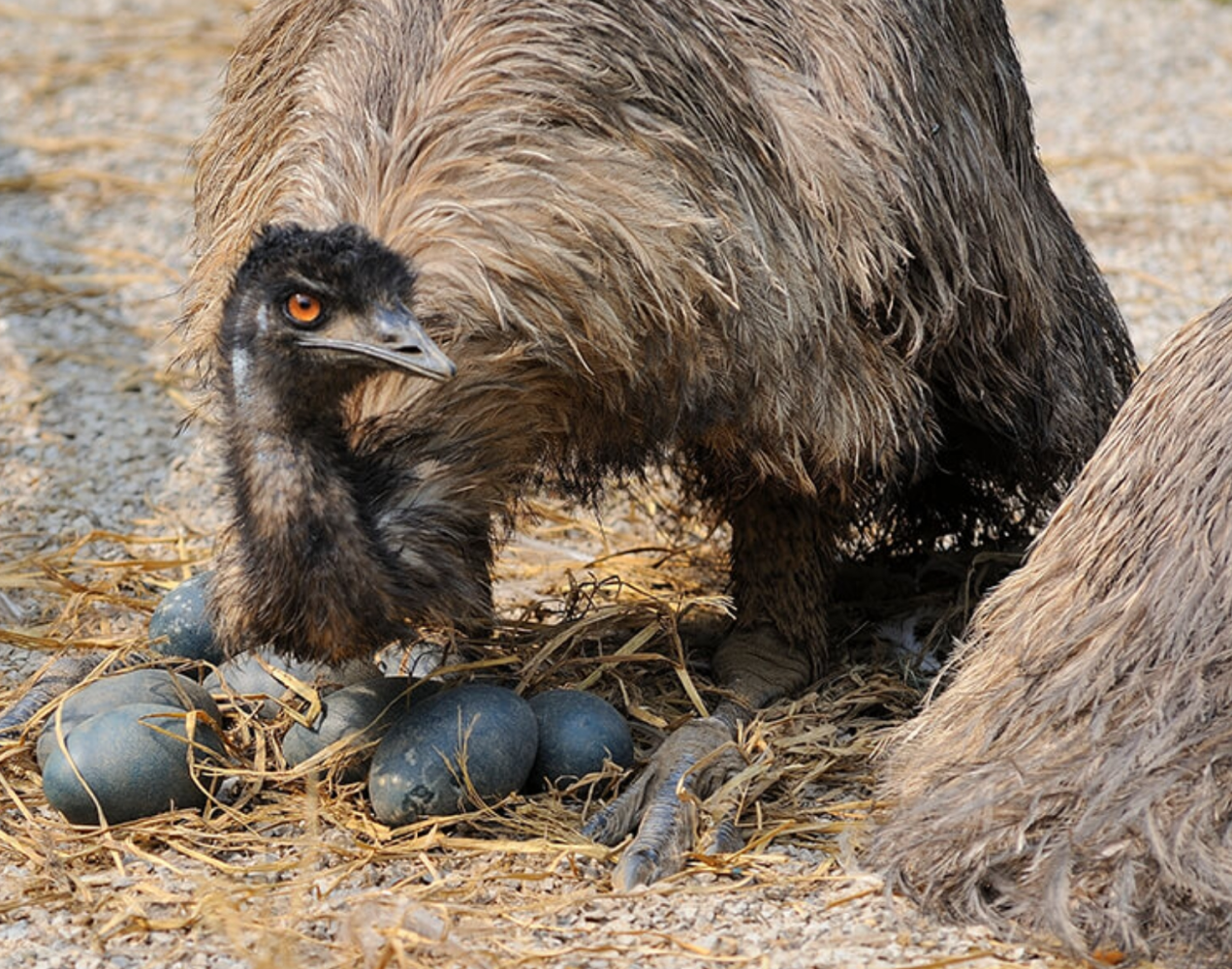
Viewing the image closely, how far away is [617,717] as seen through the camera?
372cm

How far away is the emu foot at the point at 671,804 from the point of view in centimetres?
335

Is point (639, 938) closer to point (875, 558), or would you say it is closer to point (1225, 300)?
point (1225, 300)

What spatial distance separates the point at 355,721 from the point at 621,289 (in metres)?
1.01

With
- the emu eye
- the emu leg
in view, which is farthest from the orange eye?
the emu leg

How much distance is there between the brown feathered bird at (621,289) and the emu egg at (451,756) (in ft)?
0.70

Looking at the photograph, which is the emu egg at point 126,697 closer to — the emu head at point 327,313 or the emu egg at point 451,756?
the emu egg at point 451,756

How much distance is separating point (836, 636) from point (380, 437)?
5.43 ft

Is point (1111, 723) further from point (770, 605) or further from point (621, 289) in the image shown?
point (770, 605)

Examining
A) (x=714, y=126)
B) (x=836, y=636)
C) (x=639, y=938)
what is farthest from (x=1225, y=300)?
(x=639, y=938)

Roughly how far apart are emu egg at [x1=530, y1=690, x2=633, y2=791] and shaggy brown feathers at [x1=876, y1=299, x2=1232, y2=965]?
555 millimetres

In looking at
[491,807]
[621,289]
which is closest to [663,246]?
[621,289]

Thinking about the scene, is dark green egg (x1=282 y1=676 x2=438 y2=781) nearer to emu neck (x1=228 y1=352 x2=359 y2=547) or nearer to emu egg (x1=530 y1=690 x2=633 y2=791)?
emu egg (x1=530 y1=690 x2=633 y2=791)

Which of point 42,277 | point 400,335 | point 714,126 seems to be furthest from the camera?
point 42,277

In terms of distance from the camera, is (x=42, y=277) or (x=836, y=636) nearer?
(x=836, y=636)
